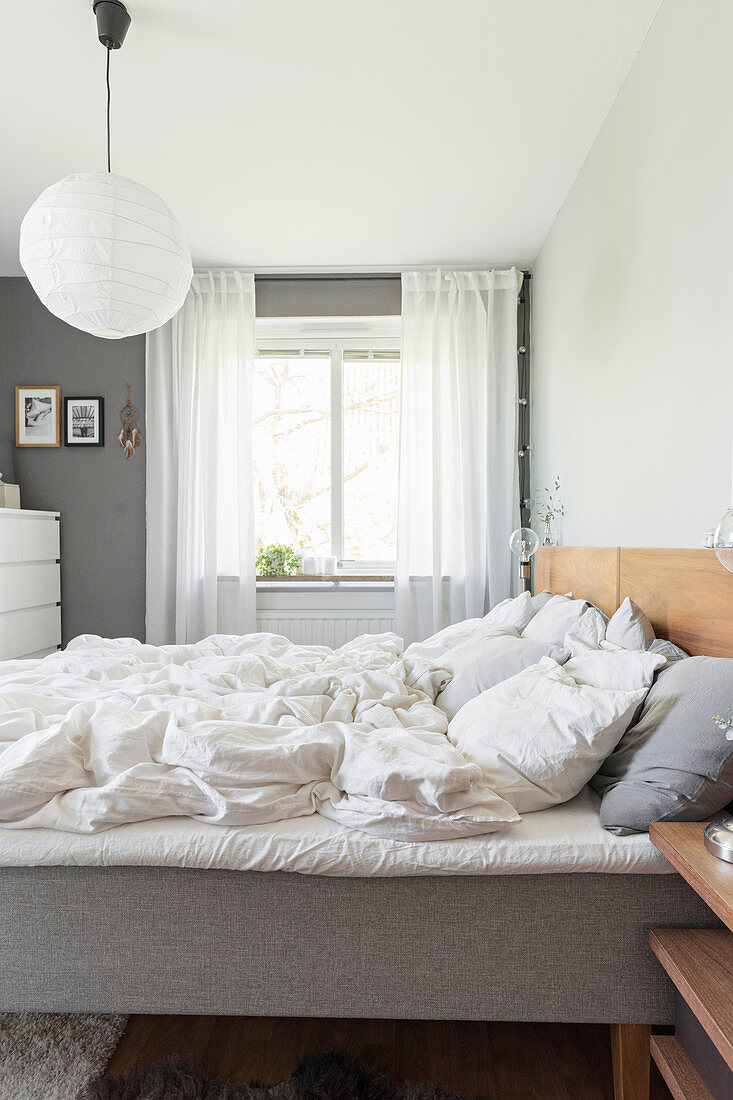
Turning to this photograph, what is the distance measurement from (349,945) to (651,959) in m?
0.51

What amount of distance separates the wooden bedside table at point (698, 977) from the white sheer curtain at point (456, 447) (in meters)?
3.02

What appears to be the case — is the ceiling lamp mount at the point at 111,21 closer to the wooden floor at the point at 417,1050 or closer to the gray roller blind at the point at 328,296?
the gray roller blind at the point at 328,296

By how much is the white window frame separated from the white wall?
146 cm

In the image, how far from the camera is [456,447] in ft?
14.0

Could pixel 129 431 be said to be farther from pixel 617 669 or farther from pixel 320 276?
pixel 617 669

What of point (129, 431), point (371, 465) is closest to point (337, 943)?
point (371, 465)

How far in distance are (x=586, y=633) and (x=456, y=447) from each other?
2362 millimetres

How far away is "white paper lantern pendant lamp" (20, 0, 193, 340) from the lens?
79.4 inches

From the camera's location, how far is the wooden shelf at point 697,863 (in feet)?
3.11

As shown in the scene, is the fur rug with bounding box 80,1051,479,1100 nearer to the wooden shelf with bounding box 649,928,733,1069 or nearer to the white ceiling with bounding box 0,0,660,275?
the wooden shelf with bounding box 649,928,733,1069

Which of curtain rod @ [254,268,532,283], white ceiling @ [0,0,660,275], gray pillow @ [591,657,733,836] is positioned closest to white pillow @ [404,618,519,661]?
gray pillow @ [591,657,733,836]

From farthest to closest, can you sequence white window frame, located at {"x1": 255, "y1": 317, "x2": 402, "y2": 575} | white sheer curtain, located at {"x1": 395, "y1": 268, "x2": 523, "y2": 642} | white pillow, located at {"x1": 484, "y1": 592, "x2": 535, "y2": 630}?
white window frame, located at {"x1": 255, "y1": 317, "x2": 402, "y2": 575} < white sheer curtain, located at {"x1": 395, "y1": 268, "x2": 523, "y2": 642} < white pillow, located at {"x1": 484, "y1": 592, "x2": 535, "y2": 630}

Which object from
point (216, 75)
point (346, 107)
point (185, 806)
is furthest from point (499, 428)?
point (185, 806)

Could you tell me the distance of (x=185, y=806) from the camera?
1.35 m
